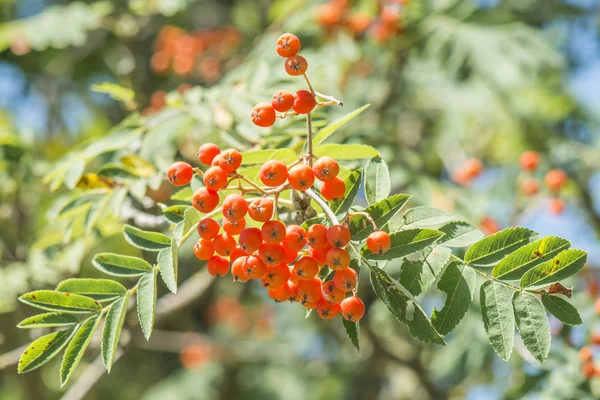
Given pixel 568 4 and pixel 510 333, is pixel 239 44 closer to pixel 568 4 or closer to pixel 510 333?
pixel 568 4

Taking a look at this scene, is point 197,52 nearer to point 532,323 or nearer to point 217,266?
point 217,266

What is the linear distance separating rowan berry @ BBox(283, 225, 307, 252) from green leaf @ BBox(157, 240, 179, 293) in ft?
0.98

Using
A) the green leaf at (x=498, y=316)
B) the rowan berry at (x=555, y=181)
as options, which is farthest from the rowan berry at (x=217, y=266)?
the rowan berry at (x=555, y=181)

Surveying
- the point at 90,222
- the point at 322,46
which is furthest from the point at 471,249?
the point at 322,46

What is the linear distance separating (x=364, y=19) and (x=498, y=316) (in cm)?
266

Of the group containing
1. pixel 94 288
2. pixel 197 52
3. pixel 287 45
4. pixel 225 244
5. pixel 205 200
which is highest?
pixel 287 45

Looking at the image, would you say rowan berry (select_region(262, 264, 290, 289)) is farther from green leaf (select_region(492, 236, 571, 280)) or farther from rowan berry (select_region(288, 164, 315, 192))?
green leaf (select_region(492, 236, 571, 280))

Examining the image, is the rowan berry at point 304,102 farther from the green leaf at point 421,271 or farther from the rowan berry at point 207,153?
the green leaf at point 421,271

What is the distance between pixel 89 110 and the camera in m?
5.81

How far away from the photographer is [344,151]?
1.86m

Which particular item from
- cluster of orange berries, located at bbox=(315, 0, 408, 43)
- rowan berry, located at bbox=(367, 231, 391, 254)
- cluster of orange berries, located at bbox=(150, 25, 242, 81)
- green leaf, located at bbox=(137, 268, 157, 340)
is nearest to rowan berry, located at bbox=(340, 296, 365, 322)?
rowan berry, located at bbox=(367, 231, 391, 254)

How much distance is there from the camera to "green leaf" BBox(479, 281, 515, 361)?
1.47m

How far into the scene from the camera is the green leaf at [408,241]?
148cm

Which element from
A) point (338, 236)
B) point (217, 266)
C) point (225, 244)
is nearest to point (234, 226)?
point (225, 244)
